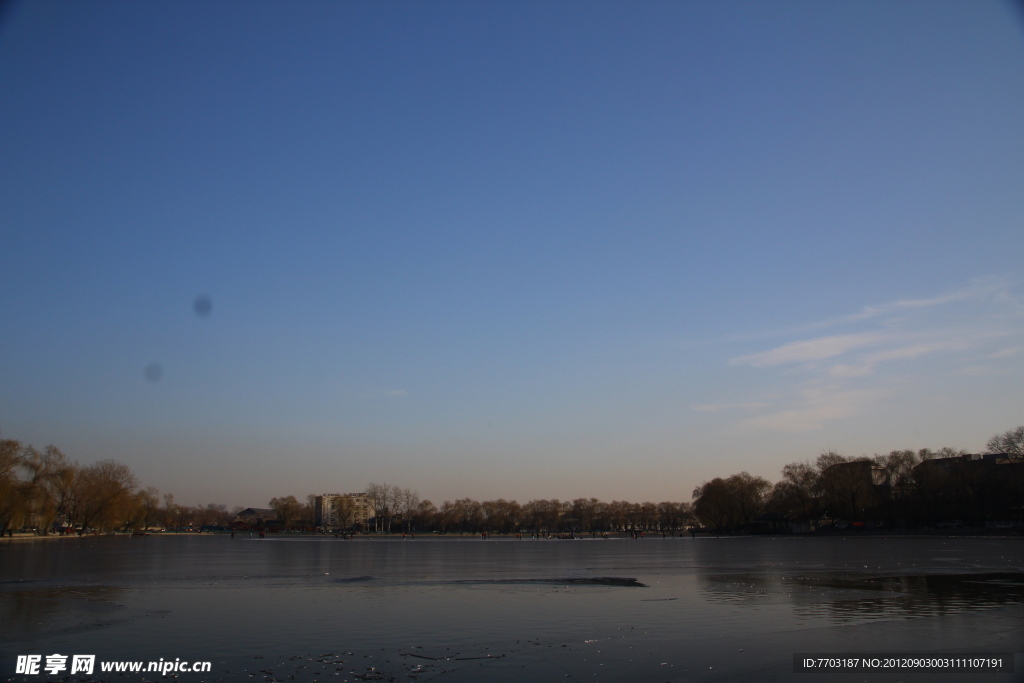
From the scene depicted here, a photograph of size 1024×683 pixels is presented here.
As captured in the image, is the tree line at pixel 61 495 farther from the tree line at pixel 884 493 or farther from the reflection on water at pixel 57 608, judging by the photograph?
the tree line at pixel 884 493

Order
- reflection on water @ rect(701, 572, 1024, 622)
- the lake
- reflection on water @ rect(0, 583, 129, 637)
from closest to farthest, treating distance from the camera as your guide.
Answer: the lake
reflection on water @ rect(0, 583, 129, 637)
reflection on water @ rect(701, 572, 1024, 622)

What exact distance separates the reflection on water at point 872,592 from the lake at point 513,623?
0.08 metres

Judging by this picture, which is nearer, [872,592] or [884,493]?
[872,592]

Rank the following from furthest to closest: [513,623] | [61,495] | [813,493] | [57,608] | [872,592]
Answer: [813,493], [61,495], [872,592], [57,608], [513,623]

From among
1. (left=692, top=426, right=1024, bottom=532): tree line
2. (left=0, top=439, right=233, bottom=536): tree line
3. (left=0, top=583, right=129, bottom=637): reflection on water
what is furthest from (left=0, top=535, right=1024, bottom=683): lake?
(left=692, top=426, right=1024, bottom=532): tree line

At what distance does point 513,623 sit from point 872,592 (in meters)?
13.3

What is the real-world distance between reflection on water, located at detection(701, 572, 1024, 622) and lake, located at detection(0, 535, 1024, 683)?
85mm

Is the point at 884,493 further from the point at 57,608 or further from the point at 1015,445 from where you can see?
the point at 57,608

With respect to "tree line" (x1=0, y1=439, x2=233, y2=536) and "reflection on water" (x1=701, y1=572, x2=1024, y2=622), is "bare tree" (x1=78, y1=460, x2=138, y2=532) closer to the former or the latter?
"tree line" (x1=0, y1=439, x2=233, y2=536)

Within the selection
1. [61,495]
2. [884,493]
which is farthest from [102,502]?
[884,493]

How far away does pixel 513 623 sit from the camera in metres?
17.9

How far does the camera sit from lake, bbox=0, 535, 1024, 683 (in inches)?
500

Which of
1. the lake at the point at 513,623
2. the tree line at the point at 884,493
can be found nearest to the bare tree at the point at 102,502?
the lake at the point at 513,623

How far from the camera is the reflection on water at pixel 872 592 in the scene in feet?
62.7
